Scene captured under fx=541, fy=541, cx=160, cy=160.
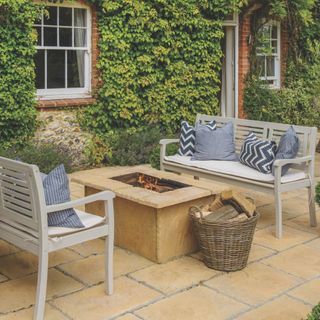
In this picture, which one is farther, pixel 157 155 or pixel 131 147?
pixel 131 147

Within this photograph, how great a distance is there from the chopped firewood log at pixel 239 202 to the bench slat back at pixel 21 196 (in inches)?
62.4

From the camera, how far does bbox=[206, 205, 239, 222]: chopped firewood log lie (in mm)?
4027

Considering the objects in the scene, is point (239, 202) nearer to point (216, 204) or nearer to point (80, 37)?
point (216, 204)

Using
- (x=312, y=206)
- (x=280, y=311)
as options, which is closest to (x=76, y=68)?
(x=312, y=206)

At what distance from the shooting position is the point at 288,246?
4.58 metres

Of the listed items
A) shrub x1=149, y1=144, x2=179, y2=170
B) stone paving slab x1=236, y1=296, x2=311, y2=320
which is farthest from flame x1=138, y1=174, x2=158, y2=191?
shrub x1=149, y1=144, x2=179, y2=170

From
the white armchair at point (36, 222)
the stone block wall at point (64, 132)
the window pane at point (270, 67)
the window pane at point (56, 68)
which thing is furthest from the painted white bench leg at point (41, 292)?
the window pane at point (270, 67)

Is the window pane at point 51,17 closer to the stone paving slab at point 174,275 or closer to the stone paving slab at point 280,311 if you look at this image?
the stone paving slab at point 174,275

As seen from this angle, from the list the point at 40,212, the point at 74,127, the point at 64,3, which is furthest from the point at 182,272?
the point at 64,3

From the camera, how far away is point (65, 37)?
27.0 ft

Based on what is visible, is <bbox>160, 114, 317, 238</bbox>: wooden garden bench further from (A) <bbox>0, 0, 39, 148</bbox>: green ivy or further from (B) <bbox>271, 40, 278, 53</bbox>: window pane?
(B) <bbox>271, 40, 278, 53</bbox>: window pane

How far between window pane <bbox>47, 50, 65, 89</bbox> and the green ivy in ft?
1.91

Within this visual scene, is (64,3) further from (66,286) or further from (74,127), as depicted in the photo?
(66,286)

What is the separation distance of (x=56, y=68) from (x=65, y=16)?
2.59 feet
